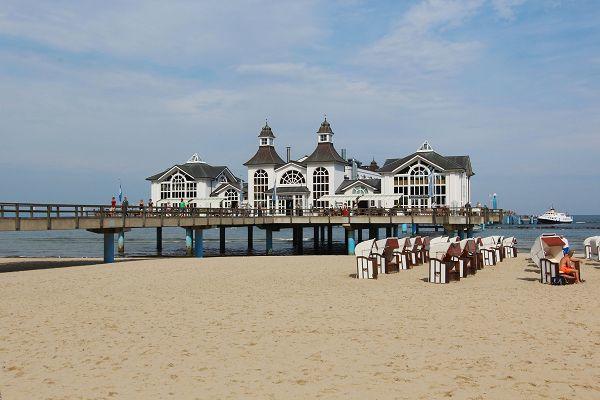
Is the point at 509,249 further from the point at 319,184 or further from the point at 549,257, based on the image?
the point at 319,184

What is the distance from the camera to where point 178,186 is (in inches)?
2392

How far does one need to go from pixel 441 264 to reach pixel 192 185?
4574 cm

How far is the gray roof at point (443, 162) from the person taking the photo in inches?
1893

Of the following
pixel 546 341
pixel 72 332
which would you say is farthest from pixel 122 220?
pixel 546 341

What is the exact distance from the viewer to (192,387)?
23.3 feet

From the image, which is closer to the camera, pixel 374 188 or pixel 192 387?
pixel 192 387

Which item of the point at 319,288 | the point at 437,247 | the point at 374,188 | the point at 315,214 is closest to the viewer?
the point at 319,288

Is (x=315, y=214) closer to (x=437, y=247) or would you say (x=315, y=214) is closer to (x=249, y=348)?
(x=437, y=247)

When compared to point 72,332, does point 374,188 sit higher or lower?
higher

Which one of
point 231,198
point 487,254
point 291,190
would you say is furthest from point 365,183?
point 487,254

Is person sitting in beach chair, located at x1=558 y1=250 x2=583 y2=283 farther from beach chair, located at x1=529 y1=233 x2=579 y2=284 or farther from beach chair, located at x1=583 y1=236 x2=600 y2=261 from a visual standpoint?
beach chair, located at x1=583 y1=236 x2=600 y2=261

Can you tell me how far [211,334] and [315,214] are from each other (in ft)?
112

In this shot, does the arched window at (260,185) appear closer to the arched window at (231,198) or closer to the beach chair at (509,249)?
the arched window at (231,198)

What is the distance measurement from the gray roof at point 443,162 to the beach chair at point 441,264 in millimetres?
30877
